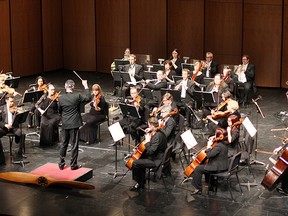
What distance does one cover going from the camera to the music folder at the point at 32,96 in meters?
12.8

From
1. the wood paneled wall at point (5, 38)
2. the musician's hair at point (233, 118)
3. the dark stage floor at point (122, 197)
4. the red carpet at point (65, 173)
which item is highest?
the wood paneled wall at point (5, 38)

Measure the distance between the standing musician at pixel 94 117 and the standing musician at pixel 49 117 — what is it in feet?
1.84

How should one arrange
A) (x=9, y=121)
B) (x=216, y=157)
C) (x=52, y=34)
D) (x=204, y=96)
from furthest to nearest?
(x=52, y=34)
(x=204, y=96)
(x=9, y=121)
(x=216, y=157)

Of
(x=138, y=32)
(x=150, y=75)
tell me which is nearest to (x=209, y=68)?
(x=150, y=75)

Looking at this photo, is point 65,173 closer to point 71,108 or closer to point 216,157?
point 71,108

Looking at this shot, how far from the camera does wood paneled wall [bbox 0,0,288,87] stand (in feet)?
56.5

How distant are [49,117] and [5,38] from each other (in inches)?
255

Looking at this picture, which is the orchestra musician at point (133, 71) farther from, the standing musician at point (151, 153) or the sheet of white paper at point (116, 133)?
the standing musician at point (151, 153)

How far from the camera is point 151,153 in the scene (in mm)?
10031

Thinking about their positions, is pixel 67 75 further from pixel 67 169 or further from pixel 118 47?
pixel 67 169

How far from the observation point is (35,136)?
43.8ft

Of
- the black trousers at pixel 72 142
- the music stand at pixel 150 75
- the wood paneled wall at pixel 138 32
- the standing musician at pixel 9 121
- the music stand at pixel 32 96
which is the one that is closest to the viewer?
the black trousers at pixel 72 142

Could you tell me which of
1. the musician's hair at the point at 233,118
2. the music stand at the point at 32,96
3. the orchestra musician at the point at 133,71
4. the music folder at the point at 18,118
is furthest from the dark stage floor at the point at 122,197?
the orchestra musician at the point at 133,71

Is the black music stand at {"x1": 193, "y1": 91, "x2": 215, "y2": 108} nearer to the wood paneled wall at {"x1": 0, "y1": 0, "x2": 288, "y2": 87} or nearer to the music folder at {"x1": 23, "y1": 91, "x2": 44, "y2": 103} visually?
the music folder at {"x1": 23, "y1": 91, "x2": 44, "y2": 103}
